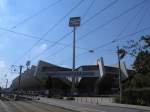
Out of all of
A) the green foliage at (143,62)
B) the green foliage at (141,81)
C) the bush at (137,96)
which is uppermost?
the green foliage at (143,62)

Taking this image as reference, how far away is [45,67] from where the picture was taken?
126 meters

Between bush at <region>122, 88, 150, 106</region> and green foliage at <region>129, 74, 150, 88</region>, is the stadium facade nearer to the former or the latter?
green foliage at <region>129, 74, 150, 88</region>

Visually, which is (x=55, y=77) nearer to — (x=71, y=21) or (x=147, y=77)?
(x=71, y=21)

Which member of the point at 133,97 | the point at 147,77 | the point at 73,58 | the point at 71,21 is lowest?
the point at 133,97

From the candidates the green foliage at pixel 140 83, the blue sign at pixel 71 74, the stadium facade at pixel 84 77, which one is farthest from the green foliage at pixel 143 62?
the blue sign at pixel 71 74

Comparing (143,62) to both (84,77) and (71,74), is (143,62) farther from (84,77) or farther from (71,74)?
(71,74)

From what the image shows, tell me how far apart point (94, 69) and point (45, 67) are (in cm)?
2126

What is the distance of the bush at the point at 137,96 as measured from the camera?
4501 centimetres

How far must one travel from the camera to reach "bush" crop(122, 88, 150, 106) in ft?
148

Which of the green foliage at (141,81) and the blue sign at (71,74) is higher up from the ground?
the blue sign at (71,74)

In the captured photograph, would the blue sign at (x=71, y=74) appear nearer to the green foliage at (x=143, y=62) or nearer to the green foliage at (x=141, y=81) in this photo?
the green foliage at (x=143, y=62)

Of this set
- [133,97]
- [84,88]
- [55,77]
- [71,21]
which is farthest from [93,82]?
[133,97]

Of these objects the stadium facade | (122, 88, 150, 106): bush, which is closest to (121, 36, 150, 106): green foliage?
(122, 88, 150, 106): bush

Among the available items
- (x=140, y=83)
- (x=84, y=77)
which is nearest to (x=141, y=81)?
(x=140, y=83)
